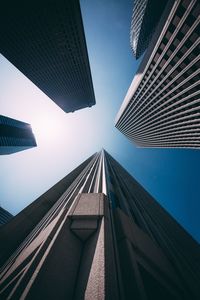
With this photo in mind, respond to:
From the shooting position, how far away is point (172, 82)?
42594 millimetres

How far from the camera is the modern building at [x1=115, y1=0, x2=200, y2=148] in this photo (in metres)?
28.4

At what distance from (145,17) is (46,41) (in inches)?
2422

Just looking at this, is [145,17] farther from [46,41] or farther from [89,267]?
[89,267]

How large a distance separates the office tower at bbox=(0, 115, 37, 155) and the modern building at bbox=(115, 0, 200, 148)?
7672cm

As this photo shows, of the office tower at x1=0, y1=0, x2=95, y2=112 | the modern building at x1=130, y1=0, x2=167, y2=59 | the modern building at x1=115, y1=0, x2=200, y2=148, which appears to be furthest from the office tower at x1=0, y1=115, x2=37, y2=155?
the modern building at x1=130, y1=0, x2=167, y2=59

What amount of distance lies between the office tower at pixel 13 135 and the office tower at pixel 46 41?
107 ft

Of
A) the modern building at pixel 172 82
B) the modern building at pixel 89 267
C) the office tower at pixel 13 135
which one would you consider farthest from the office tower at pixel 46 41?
the modern building at pixel 89 267

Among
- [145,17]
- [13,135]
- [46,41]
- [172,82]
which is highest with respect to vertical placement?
[145,17]

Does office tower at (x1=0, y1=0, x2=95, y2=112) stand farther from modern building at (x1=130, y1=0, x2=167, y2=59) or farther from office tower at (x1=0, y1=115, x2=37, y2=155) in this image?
modern building at (x1=130, y1=0, x2=167, y2=59)

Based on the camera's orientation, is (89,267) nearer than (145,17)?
Yes

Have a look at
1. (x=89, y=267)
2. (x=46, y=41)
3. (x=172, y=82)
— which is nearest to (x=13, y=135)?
(x=46, y=41)

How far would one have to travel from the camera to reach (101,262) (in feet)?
12.5

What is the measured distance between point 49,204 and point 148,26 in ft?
430

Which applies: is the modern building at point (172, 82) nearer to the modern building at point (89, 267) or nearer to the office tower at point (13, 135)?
the modern building at point (89, 267)
